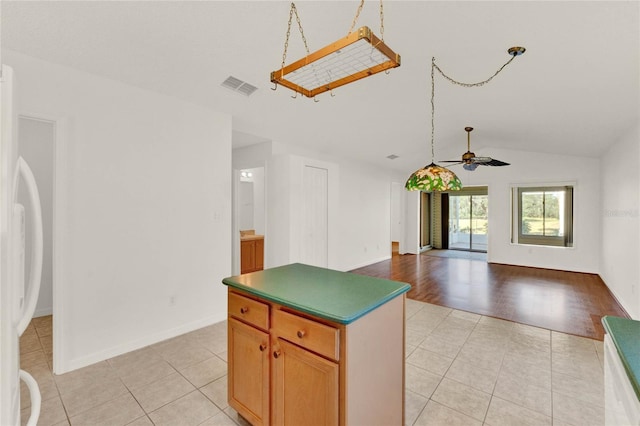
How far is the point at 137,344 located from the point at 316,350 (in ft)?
7.83

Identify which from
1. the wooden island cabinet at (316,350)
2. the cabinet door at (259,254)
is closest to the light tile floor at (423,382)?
the wooden island cabinet at (316,350)

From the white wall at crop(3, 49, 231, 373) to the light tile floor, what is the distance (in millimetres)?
305

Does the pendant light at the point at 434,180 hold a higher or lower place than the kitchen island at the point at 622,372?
higher

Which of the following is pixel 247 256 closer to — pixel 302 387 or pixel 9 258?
pixel 302 387

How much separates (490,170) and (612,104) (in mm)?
4530

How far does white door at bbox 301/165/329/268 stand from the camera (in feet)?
16.3

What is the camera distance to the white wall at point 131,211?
2537 millimetres

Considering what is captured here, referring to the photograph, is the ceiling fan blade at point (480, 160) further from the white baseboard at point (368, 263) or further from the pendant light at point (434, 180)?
the white baseboard at point (368, 263)

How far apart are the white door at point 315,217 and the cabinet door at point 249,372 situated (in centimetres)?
299

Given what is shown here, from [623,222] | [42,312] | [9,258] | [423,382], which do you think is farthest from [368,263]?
[9,258]

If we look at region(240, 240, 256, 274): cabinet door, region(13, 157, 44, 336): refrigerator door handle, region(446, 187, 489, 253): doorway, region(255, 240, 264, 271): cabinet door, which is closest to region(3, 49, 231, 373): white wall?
region(13, 157, 44, 336): refrigerator door handle

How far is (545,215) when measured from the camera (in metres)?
7.09

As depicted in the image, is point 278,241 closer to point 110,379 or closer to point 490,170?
point 110,379

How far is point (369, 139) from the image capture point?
5449 mm
